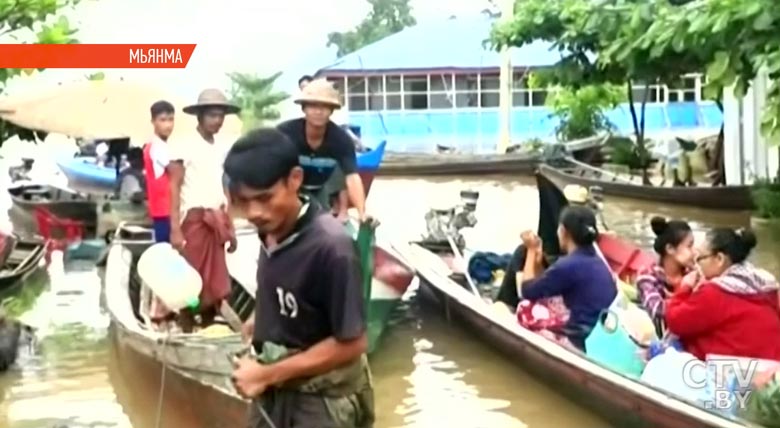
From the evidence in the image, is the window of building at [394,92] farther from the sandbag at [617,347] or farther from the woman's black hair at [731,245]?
the woman's black hair at [731,245]

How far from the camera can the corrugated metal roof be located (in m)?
29.8

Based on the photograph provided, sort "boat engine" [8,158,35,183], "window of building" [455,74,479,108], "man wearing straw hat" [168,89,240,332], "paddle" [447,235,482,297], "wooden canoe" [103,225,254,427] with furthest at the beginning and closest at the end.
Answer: "window of building" [455,74,479,108] < "boat engine" [8,158,35,183] < "paddle" [447,235,482,297] < "man wearing straw hat" [168,89,240,332] < "wooden canoe" [103,225,254,427]

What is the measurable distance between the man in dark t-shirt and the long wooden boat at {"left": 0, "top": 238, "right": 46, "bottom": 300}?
802 cm

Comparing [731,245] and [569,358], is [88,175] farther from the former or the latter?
[731,245]

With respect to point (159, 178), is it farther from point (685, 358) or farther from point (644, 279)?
point (685, 358)

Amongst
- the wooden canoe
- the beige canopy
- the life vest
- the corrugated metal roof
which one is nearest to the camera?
the wooden canoe

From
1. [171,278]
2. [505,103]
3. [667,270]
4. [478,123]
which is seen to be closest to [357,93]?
[478,123]

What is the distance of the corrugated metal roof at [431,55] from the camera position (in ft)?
97.7

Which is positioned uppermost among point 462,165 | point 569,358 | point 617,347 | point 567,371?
point 617,347

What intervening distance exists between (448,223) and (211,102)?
415 centimetres

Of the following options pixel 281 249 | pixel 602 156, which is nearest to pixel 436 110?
pixel 602 156

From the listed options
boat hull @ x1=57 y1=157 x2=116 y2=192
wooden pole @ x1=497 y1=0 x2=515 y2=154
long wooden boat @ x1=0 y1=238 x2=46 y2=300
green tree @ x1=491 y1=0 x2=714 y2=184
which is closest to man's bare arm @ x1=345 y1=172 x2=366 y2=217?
green tree @ x1=491 y1=0 x2=714 y2=184

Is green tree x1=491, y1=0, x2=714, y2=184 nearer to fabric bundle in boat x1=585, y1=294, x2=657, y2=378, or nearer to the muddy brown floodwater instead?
fabric bundle in boat x1=585, y1=294, x2=657, y2=378

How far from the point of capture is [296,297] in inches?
118
